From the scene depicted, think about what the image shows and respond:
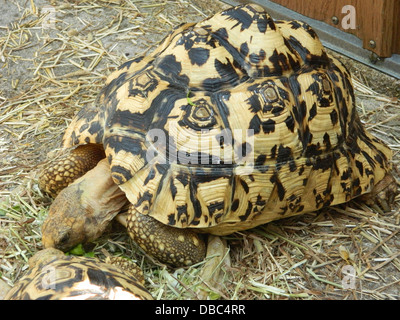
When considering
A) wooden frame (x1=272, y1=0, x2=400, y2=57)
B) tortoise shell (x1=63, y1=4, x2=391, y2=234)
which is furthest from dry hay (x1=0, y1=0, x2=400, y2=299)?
wooden frame (x1=272, y1=0, x2=400, y2=57)

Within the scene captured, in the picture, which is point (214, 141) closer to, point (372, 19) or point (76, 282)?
point (76, 282)

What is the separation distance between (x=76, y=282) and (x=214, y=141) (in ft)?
3.25

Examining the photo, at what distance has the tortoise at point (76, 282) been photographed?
2643mm

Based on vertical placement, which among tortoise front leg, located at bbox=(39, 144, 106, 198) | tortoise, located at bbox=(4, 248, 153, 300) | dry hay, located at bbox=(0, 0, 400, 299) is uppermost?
tortoise, located at bbox=(4, 248, 153, 300)

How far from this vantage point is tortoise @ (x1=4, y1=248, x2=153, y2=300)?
2.64 meters

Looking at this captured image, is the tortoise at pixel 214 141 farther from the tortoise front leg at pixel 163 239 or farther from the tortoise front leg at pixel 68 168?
the tortoise front leg at pixel 68 168

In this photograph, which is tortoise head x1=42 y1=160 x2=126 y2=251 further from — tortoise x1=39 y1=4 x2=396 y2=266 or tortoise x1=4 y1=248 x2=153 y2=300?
tortoise x1=4 y1=248 x2=153 y2=300

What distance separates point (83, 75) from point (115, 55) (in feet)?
1.18

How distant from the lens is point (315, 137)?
3.41 m

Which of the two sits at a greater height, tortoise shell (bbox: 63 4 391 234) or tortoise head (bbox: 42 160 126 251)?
tortoise shell (bbox: 63 4 391 234)

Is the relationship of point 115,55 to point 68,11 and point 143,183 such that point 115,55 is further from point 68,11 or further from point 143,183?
point 143,183

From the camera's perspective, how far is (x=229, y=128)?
10.6 ft

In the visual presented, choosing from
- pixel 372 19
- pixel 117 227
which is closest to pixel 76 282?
pixel 117 227
